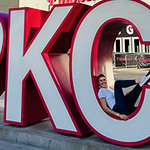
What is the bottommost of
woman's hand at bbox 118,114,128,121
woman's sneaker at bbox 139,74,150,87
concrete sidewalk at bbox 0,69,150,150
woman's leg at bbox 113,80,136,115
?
concrete sidewalk at bbox 0,69,150,150

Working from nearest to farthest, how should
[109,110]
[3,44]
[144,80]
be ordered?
[144,80] → [109,110] → [3,44]

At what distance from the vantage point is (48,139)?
3.66m

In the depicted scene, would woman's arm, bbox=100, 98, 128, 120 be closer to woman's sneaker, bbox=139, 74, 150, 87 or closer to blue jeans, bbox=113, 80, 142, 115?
blue jeans, bbox=113, 80, 142, 115

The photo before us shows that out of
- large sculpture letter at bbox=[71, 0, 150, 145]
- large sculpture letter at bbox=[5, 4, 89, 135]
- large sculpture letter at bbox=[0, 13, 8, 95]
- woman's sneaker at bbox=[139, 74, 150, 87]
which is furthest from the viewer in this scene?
large sculpture letter at bbox=[0, 13, 8, 95]

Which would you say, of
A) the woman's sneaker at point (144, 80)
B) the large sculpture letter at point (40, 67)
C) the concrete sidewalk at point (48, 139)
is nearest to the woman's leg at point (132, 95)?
the woman's sneaker at point (144, 80)

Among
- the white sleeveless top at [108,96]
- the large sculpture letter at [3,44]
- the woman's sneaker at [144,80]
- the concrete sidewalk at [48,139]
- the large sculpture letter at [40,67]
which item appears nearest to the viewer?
the woman's sneaker at [144,80]

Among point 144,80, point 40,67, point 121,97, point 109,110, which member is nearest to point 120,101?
point 121,97

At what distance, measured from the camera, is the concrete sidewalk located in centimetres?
335

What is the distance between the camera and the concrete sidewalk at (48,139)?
3346 mm

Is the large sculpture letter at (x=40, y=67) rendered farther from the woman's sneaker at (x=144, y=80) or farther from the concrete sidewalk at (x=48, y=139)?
the woman's sneaker at (x=144, y=80)

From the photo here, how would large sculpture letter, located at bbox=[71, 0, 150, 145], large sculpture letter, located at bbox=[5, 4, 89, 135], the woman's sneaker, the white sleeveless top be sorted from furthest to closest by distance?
large sculpture letter, located at bbox=[5, 4, 89, 135], the white sleeveless top, the woman's sneaker, large sculpture letter, located at bbox=[71, 0, 150, 145]

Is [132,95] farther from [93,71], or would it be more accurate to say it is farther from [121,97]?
[93,71]

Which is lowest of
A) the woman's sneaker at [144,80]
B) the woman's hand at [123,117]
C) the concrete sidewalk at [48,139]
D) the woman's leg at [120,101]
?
the concrete sidewalk at [48,139]

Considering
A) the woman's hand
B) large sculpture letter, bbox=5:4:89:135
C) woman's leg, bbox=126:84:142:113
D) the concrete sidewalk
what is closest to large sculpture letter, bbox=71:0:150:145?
the woman's hand
